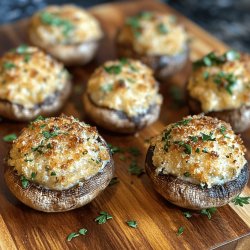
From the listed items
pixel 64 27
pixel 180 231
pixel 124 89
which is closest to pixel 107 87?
pixel 124 89

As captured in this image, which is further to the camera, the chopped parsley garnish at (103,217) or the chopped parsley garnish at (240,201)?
the chopped parsley garnish at (240,201)

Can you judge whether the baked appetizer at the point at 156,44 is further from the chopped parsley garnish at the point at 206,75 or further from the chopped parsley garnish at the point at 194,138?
the chopped parsley garnish at the point at 194,138

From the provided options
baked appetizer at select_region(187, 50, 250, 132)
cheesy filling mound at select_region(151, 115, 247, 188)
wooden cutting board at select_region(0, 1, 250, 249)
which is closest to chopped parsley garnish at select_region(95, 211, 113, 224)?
wooden cutting board at select_region(0, 1, 250, 249)

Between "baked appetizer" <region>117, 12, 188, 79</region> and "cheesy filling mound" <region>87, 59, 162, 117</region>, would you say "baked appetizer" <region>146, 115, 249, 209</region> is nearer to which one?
"cheesy filling mound" <region>87, 59, 162, 117</region>

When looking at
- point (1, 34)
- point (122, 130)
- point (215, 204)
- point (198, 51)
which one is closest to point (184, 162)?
point (215, 204)

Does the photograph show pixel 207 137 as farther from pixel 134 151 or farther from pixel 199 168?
pixel 134 151

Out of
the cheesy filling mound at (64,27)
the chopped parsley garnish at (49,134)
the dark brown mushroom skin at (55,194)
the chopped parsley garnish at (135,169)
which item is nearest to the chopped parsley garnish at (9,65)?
the cheesy filling mound at (64,27)
